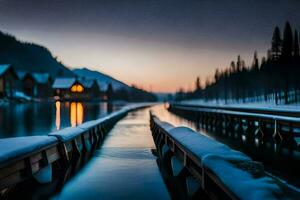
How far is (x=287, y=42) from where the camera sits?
64.8 metres

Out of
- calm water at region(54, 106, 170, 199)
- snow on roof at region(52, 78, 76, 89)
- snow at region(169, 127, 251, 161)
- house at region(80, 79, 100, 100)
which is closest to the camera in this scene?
snow at region(169, 127, 251, 161)

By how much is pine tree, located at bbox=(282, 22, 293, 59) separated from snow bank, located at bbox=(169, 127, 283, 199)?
62986mm

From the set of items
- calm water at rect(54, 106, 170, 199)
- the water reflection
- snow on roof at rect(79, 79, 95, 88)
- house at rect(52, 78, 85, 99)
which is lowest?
the water reflection

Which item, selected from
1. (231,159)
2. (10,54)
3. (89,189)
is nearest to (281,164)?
(231,159)

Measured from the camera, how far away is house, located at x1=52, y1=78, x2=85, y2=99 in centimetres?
11262

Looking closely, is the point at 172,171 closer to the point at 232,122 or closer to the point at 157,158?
the point at 157,158

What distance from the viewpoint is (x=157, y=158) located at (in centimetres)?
1320

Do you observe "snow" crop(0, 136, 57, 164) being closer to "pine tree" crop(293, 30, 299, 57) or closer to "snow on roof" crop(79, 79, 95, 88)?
"pine tree" crop(293, 30, 299, 57)

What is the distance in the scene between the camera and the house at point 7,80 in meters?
74.3

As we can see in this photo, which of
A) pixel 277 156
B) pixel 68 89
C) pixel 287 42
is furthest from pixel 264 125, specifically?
pixel 68 89

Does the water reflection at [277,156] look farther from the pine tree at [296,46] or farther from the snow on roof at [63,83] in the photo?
the snow on roof at [63,83]

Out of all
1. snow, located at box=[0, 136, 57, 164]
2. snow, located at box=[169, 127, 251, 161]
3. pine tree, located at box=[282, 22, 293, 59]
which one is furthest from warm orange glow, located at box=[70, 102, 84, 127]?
pine tree, located at box=[282, 22, 293, 59]

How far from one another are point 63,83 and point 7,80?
37.5 meters

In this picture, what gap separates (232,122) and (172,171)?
17.7m
